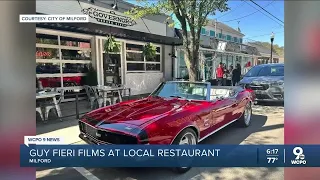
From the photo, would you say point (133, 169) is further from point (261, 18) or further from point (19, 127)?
point (261, 18)

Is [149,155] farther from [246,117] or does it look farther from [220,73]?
[246,117]

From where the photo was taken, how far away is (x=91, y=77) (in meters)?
2.42

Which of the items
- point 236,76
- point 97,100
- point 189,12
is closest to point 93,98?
point 97,100

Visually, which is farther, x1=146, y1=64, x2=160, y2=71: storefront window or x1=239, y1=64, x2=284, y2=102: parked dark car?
x1=146, y1=64, x2=160, y2=71: storefront window

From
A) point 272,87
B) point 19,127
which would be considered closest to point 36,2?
point 19,127

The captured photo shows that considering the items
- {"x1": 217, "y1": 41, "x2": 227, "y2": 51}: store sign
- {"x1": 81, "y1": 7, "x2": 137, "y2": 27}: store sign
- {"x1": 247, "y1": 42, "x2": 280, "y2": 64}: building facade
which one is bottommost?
{"x1": 247, "y1": 42, "x2": 280, "y2": 64}: building facade

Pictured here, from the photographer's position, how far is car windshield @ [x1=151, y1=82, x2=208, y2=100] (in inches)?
93.2

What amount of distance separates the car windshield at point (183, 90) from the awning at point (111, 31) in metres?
0.44

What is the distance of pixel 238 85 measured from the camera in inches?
97.0

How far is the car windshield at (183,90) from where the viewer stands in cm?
237

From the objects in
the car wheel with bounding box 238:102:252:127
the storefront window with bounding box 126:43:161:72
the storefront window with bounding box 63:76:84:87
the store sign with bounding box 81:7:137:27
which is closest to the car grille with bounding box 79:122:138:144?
the storefront window with bounding box 63:76:84:87

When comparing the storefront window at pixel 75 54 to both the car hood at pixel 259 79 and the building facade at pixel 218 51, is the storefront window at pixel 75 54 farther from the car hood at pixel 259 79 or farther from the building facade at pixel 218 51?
the car hood at pixel 259 79

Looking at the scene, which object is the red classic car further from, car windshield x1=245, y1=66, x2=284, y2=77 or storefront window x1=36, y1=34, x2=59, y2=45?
storefront window x1=36, y1=34, x2=59, y2=45

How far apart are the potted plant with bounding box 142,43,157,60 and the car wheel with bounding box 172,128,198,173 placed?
2.85ft
